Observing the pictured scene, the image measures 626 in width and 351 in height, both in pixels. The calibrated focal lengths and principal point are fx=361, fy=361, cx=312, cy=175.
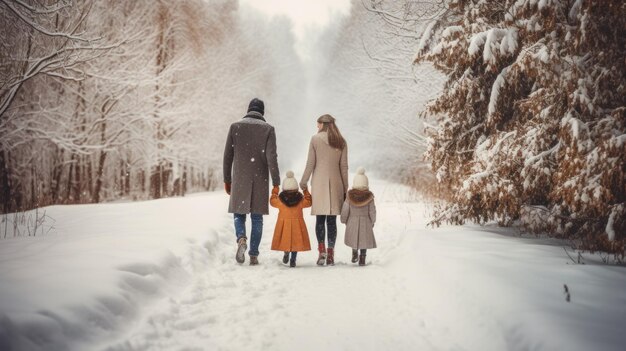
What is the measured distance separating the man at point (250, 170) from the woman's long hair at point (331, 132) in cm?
74

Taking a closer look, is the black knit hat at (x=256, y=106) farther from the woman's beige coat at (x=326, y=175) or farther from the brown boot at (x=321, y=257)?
the brown boot at (x=321, y=257)

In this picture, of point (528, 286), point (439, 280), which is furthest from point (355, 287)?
point (528, 286)

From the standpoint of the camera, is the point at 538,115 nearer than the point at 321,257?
Yes

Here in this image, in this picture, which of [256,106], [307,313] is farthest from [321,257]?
[256,106]

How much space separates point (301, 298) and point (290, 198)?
1.60 meters

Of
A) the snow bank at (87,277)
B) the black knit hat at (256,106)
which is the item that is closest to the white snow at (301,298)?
the snow bank at (87,277)

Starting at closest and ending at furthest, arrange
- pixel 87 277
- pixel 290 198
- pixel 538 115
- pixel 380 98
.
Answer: pixel 87 277 → pixel 538 115 → pixel 290 198 → pixel 380 98

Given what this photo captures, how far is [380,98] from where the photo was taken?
56.4 feet

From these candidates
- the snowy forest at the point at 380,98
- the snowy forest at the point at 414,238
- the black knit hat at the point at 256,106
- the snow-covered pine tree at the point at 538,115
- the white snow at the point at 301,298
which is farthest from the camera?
the black knit hat at the point at 256,106

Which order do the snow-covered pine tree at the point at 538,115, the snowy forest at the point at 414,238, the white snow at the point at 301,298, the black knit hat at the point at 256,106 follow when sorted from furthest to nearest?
the black knit hat at the point at 256,106, the snow-covered pine tree at the point at 538,115, the snowy forest at the point at 414,238, the white snow at the point at 301,298

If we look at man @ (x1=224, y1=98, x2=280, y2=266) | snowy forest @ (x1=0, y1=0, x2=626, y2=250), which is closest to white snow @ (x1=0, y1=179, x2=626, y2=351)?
man @ (x1=224, y1=98, x2=280, y2=266)

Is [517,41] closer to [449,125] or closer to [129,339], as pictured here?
[449,125]

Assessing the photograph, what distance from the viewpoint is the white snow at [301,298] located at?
2.39 metres

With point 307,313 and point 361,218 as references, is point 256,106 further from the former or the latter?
point 307,313
